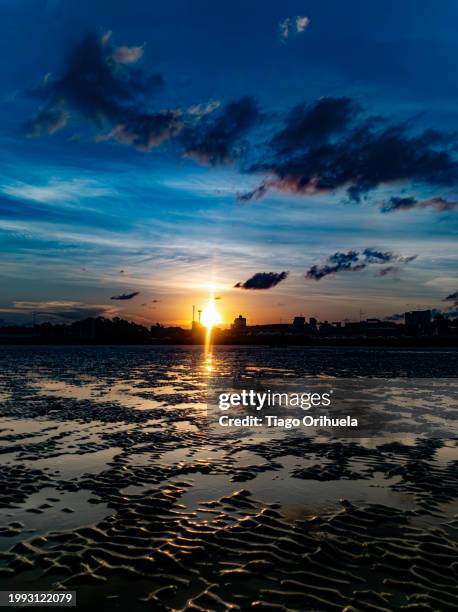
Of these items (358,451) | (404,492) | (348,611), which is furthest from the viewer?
(358,451)

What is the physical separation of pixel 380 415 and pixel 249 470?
15.7 metres

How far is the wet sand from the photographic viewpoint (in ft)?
28.9

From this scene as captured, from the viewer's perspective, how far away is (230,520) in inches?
477

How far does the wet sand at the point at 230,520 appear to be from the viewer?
8.80 m

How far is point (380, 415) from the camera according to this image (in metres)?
29.9

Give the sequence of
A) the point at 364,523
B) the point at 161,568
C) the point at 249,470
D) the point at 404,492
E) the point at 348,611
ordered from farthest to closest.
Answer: the point at 249,470 < the point at 404,492 < the point at 364,523 < the point at 161,568 < the point at 348,611

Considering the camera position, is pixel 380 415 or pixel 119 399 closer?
pixel 380 415

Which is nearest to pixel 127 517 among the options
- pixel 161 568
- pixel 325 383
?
pixel 161 568

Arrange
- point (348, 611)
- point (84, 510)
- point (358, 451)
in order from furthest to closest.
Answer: point (358, 451) < point (84, 510) < point (348, 611)

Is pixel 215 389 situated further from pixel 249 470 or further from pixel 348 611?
pixel 348 611

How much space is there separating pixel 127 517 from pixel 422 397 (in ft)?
107

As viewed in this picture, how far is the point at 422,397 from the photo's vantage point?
129 feet

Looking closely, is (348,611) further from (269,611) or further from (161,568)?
(161,568)

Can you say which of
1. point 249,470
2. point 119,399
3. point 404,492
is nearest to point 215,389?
point 119,399
